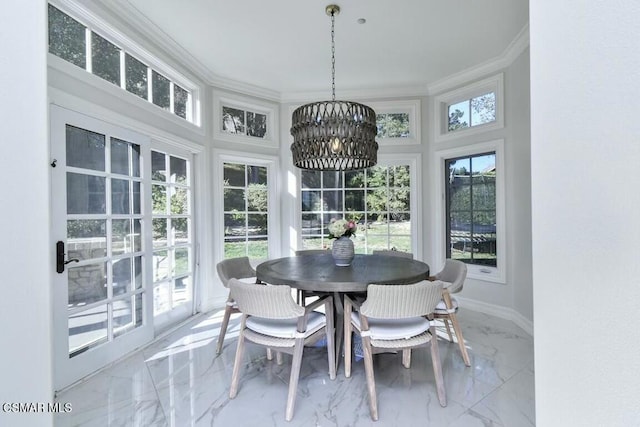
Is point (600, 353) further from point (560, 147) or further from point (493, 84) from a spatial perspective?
point (493, 84)

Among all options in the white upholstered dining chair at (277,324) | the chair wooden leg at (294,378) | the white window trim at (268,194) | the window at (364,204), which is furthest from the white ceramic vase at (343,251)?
the white window trim at (268,194)

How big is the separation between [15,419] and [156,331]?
8.85 ft

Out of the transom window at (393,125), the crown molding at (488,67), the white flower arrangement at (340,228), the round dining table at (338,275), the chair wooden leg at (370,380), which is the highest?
the crown molding at (488,67)

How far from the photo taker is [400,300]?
1.77 m

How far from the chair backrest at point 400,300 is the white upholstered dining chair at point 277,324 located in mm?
407

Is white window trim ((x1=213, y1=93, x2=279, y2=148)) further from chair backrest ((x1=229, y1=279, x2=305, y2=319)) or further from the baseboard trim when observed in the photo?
the baseboard trim

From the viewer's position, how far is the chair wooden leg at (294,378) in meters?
1.77

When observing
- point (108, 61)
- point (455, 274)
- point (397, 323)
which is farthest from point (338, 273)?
point (108, 61)

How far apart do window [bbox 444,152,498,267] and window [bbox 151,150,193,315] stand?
334cm

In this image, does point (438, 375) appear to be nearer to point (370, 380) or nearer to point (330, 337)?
point (370, 380)

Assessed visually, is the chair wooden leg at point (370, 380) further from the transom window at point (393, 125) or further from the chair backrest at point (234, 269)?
the transom window at point (393, 125)

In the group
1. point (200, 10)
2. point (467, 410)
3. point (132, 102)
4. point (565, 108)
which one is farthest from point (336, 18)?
point (467, 410)

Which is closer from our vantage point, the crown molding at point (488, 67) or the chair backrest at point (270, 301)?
the chair backrest at point (270, 301)

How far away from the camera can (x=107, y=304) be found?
2445mm
